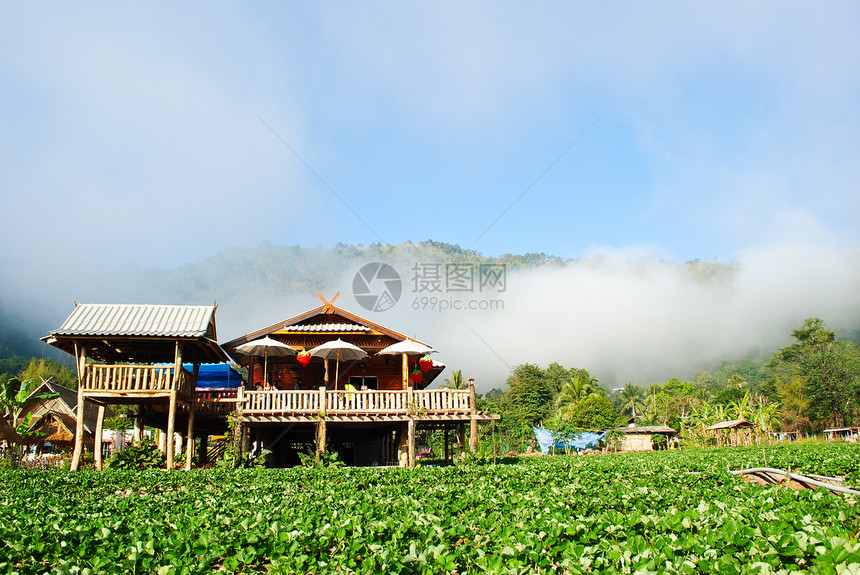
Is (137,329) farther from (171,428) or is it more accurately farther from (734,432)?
(734,432)

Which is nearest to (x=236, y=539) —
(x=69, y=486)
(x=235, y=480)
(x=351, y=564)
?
(x=351, y=564)

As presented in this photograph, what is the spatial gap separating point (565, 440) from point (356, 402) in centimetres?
2863

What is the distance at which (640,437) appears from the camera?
50.1 m

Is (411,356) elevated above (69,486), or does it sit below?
above

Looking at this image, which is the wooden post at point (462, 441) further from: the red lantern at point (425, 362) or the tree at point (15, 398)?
the tree at point (15, 398)

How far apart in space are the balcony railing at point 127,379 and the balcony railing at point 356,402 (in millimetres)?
2228

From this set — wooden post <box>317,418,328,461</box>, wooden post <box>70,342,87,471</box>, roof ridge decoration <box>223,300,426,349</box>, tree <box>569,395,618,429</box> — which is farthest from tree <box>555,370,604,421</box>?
wooden post <box>70,342,87,471</box>

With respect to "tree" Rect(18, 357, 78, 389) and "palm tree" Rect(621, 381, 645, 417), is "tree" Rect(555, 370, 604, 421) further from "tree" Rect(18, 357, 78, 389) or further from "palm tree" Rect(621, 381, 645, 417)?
"tree" Rect(18, 357, 78, 389)

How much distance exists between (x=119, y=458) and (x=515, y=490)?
502 inches

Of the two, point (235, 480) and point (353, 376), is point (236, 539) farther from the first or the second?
point (353, 376)

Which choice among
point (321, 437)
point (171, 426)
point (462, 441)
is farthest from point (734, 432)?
point (171, 426)

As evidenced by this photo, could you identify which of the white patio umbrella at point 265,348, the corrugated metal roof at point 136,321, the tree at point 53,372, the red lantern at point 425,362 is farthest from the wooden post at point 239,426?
the tree at point 53,372

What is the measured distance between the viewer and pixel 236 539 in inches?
250

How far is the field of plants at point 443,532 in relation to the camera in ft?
16.9
